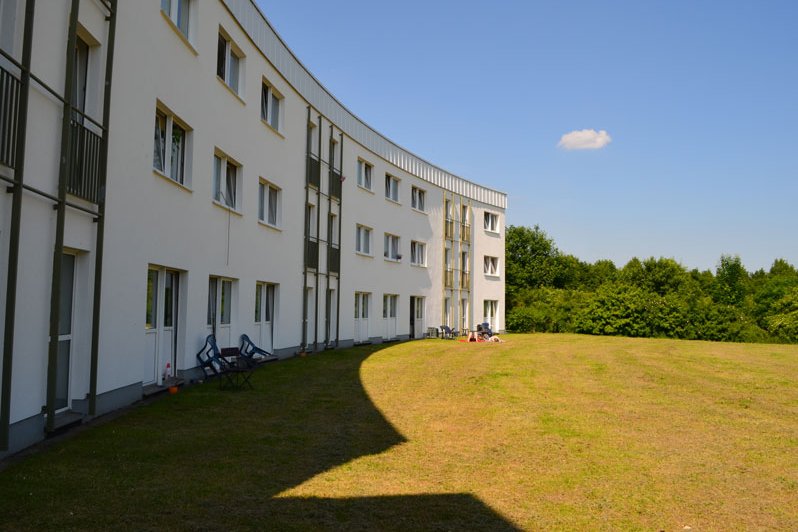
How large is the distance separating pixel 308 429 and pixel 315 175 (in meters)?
13.9

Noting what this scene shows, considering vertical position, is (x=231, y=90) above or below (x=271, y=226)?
above

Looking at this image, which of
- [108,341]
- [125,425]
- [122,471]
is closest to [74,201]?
[108,341]

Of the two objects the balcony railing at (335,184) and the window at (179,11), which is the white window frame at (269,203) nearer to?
the balcony railing at (335,184)

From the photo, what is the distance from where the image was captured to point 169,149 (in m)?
12.4

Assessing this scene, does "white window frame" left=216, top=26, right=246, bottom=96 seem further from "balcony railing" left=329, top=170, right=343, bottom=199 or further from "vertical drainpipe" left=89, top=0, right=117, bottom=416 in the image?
"balcony railing" left=329, top=170, right=343, bottom=199

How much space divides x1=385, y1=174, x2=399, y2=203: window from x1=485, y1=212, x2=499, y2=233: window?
11062mm

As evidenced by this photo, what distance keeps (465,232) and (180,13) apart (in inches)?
1049

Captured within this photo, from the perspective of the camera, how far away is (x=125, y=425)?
352 inches

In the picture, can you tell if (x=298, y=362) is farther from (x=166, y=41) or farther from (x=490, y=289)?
(x=490, y=289)

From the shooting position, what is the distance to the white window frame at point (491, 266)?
4094 cm

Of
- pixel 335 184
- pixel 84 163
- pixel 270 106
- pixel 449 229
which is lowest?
pixel 84 163

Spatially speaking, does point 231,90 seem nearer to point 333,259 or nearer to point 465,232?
point 333,259

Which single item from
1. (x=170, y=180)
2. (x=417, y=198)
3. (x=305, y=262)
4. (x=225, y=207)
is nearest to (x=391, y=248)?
(x=417, y=198)

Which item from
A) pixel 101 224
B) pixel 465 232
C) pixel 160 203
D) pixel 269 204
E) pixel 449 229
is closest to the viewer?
pixel 101 224
